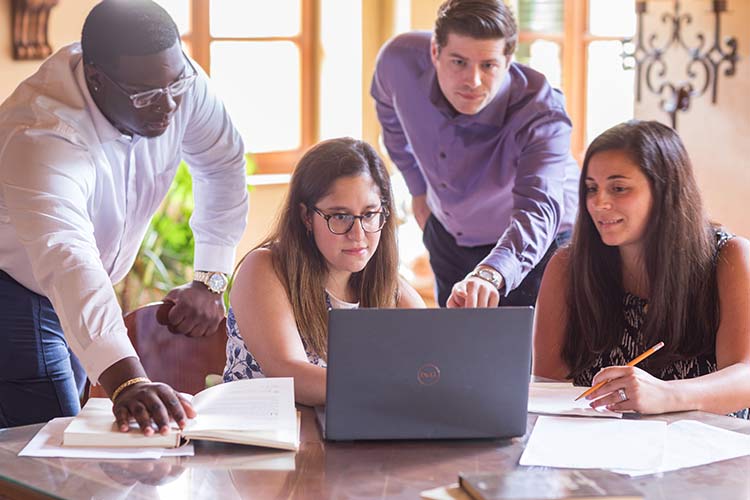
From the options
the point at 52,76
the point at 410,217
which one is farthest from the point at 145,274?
the point at 52,76

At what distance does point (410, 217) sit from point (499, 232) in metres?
2.04

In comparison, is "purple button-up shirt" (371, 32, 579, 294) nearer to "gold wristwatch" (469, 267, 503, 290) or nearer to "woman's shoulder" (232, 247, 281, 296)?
"gold wristwatch" (469, 267, 503, 290)

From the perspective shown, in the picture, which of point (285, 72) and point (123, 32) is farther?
point (285, 72)

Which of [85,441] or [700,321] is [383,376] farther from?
[700,321]

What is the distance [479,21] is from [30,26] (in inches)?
78.3

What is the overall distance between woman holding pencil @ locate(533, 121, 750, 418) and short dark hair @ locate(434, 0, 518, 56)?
411 mm

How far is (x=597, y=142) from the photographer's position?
7.63 feet

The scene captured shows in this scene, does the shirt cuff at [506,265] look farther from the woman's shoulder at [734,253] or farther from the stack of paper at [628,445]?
the stack of paper at [628,445]

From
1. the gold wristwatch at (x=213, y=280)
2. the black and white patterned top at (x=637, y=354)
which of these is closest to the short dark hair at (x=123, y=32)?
the gold wristwatch at (x=213, y=280)

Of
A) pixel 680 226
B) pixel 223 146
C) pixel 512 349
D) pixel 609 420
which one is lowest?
pixel 609 420

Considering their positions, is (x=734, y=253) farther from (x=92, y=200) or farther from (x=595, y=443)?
(x=92, y=200)

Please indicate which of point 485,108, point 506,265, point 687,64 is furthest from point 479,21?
point 687,64

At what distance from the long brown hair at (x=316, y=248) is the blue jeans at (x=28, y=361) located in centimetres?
47

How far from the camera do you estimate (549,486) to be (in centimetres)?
143
